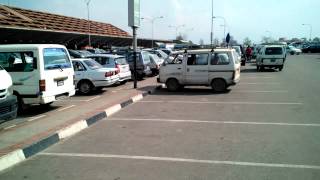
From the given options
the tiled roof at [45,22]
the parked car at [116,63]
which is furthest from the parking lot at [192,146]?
the tiled roof at [45,22]

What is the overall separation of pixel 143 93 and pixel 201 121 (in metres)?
6.10

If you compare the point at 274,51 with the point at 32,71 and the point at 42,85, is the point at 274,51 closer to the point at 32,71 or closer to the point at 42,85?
the point at 42,85

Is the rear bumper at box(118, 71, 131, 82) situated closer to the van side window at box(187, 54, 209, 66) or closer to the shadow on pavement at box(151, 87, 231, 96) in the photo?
the shadow on pavement at box(151, 87, 231, 96)

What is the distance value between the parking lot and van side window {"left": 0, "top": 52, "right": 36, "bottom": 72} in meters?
1.55

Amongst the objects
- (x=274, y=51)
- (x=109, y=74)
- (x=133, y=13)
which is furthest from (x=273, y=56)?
(x=109, y=74)

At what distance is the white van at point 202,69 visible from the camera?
16.0 metres

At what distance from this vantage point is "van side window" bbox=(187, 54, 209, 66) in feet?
53.7

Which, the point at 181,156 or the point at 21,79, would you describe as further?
the point at 21,79

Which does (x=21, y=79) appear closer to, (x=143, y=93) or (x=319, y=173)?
(x=143, y=93)

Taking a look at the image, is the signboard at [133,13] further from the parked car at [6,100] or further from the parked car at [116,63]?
the parked car at [6,100]

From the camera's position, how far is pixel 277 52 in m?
28.4

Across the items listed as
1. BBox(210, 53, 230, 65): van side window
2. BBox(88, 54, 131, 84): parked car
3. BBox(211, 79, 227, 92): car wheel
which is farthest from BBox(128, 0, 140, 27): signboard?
BBox(211, 79, 227, 92): car wheel

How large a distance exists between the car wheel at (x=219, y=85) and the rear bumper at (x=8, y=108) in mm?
9632

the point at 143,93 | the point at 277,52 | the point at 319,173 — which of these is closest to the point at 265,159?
the point at 319,173
